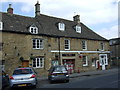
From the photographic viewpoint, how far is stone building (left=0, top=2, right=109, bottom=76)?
2041 centimetres

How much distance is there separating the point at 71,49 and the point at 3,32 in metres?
11.1

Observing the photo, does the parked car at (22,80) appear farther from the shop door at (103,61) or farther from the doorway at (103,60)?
the shop door at (103,61)

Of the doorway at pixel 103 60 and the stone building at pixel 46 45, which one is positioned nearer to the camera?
the stone building at pixel 46 45

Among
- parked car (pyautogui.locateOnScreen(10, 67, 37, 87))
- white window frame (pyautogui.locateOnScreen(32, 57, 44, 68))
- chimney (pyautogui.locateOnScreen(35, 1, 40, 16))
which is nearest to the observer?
parked car (pyautogui.locateOnScreen(10, 67, 37, 87))

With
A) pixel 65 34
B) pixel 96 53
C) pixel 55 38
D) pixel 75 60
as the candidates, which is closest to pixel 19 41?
pixel 55 38

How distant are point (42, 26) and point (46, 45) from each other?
3784mm

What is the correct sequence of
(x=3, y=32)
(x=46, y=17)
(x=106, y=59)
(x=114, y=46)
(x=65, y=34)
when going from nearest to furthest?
(x=3, y=32) → (x=65, y=34) → (x=46, y=17) → (x=106, y=59) → (x=114, y=46)

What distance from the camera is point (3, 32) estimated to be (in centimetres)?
1977

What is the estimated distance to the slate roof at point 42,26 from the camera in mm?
21625

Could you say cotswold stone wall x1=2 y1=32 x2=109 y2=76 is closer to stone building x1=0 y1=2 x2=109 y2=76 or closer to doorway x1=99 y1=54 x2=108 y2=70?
stone building x1=0 y1=2 x2=109 y2=76

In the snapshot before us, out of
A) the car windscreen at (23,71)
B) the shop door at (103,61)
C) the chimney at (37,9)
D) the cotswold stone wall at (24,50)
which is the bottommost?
the shop door at (103,61)

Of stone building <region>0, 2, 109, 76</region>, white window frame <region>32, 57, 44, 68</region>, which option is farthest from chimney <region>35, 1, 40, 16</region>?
white window frame <region>32, 57, 44, 68</region>

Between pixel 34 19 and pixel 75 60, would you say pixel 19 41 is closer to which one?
pixel 34 19

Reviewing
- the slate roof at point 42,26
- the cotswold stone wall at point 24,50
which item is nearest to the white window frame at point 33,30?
the slate roof at point 42,26
